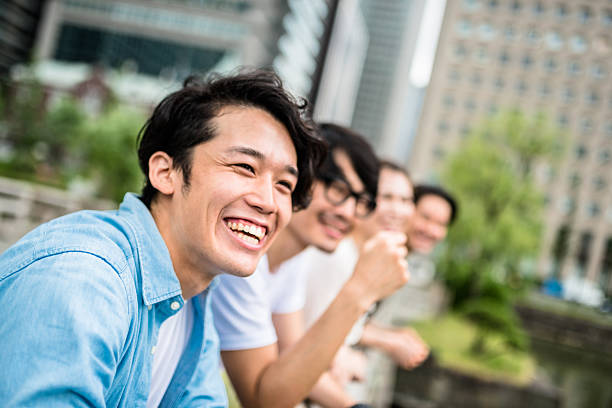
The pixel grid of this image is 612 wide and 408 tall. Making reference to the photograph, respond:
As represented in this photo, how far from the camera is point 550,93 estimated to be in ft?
133

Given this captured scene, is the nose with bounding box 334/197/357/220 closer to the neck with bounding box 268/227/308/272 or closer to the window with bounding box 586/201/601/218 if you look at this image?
the neck with bounding box 268/227/308/272

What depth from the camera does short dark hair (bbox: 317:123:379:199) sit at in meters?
2.21

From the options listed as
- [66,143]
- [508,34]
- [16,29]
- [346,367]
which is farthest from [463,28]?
[346,367]

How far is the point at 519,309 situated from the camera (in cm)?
2161

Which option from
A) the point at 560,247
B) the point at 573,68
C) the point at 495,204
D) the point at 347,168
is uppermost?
the point at 573,68

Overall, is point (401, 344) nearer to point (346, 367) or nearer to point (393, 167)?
point (346, 367)

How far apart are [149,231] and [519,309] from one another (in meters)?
23.4

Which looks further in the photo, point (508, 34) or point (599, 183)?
point (508, 34)

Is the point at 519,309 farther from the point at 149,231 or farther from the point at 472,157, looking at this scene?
the point at 149,231

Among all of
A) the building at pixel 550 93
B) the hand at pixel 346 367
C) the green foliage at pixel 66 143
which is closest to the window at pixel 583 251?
the building at pixel 550 93

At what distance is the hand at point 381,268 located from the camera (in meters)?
1.53

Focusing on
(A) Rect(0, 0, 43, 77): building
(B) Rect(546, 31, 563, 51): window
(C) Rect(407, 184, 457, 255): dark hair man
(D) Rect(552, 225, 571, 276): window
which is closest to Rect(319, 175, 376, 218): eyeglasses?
(C) Rect(407, 184, 457, 255): dark hair man

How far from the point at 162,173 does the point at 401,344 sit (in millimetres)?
1769

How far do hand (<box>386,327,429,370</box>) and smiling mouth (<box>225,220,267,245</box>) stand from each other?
151 centimetres
